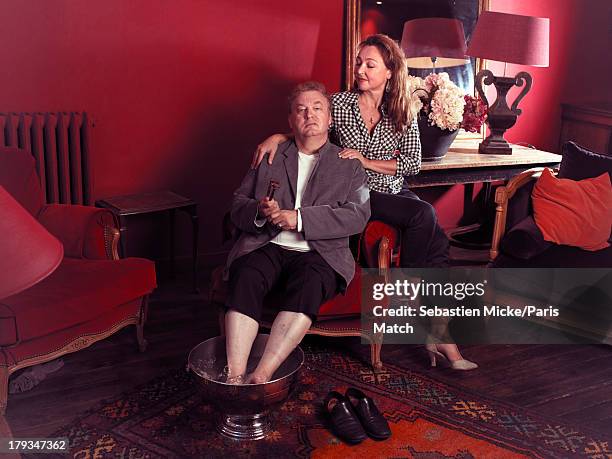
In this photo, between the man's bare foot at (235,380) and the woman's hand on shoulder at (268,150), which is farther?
the woman's hand on shoulder at (268,150)

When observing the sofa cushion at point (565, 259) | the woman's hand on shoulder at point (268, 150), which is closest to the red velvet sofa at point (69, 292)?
the woman's hand on shoulder at point (268, 150)

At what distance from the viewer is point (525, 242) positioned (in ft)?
11.6

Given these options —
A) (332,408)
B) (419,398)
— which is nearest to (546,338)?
(419,398)

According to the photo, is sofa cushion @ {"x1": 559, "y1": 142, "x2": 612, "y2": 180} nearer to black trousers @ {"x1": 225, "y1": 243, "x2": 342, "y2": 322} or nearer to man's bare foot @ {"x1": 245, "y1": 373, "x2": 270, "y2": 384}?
black trousers @ {"x1": 225, "y1": 243, "x2": 342, "y2": 322}

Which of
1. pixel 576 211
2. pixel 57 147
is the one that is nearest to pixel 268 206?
pixel 57 147

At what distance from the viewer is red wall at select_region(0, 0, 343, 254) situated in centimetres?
370

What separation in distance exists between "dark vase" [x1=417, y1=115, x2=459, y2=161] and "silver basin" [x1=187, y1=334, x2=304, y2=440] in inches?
63.5

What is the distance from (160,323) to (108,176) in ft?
2.95

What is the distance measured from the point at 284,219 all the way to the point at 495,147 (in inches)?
74.7

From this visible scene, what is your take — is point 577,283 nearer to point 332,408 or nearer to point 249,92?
point 332,408

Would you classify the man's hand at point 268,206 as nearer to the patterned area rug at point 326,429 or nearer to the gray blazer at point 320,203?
the gray blazer at point 320,203

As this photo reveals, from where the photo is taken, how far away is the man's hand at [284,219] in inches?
114

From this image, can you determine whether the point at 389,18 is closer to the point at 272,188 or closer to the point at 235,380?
the point at 272,188

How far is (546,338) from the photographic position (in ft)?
11.8
